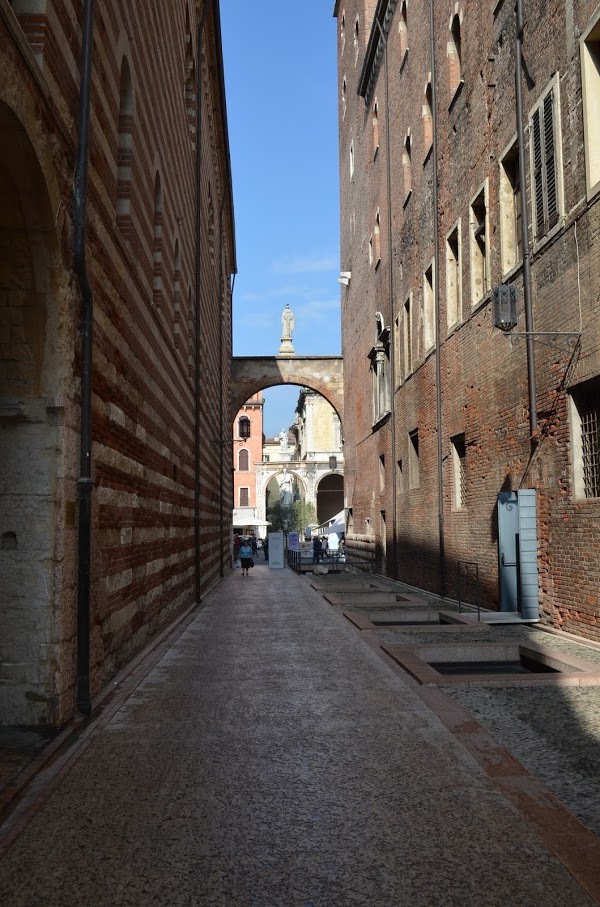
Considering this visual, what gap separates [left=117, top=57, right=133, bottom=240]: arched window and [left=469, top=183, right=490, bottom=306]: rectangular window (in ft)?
22.6

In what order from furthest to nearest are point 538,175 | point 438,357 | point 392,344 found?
point 392,344, point 438,357, point 538,175

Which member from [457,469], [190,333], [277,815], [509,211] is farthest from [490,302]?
[277,815]

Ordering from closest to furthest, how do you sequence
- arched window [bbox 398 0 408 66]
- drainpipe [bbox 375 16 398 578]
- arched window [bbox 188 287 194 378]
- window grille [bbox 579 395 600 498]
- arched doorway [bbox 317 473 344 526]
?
window grille [bbox 579 395 600 498], arched window [bbox 188 287 194 378], arched window [bbox 398 0 408 66], drainpipe [bbox 375 16 398 578], arched doorway [bbox 317 473 344 526]

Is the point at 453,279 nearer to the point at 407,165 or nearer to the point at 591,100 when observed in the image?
the point at 407,165

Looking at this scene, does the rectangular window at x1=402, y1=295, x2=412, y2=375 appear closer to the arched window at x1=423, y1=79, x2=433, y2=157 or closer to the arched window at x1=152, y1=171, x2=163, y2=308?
the arched window at x1=423, y1=79, x2=433, y2=157

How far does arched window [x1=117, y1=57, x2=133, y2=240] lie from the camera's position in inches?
289

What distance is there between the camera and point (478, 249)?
13328 millimetres

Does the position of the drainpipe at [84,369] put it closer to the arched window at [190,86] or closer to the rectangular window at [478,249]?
the rectangular window at [478,249]

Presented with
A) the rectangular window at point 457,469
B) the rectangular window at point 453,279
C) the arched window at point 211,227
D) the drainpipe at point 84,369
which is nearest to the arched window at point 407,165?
the arched window at point 211,227

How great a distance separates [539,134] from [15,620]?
8.48 metres

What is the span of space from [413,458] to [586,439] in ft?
32.3

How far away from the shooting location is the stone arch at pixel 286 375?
34062 mm

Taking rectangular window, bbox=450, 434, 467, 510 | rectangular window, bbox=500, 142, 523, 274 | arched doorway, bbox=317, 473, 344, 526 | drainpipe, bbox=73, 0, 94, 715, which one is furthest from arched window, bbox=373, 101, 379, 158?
arched doorway, bbox=317, 473, 344, 526

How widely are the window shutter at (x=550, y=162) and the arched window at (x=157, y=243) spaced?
14.8 ft
